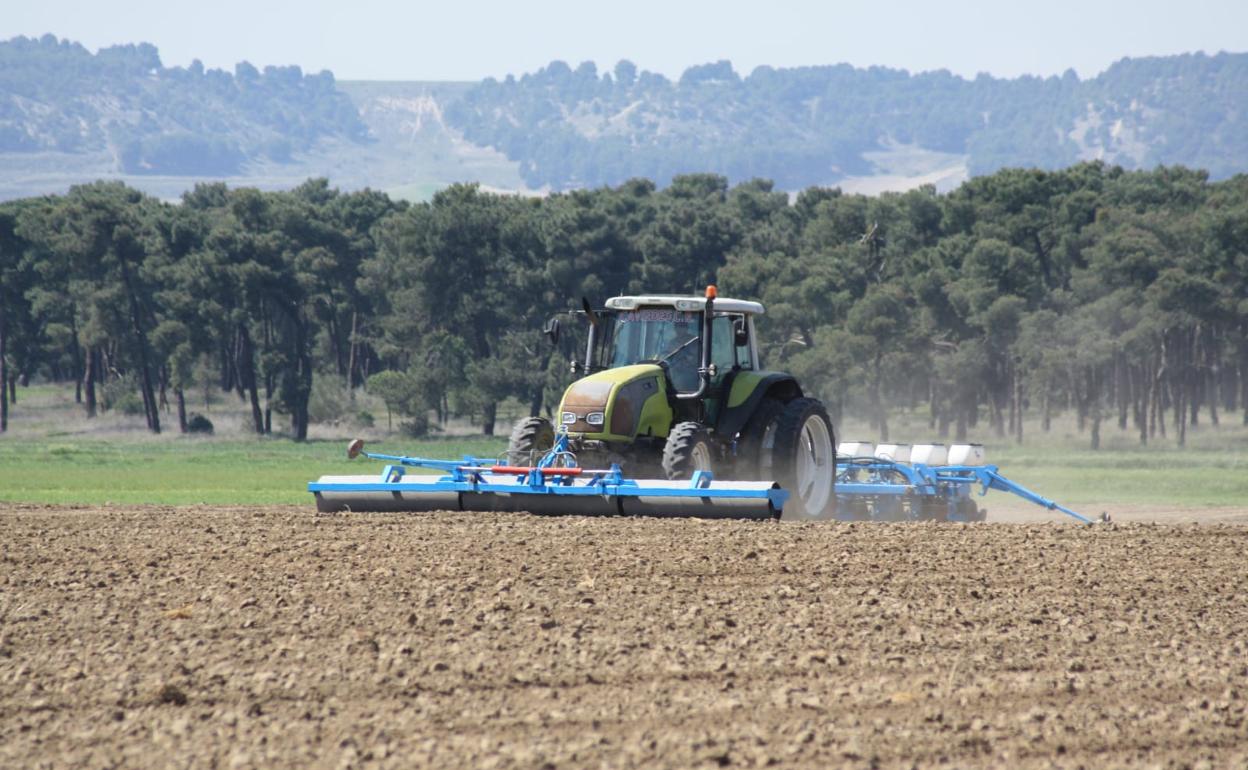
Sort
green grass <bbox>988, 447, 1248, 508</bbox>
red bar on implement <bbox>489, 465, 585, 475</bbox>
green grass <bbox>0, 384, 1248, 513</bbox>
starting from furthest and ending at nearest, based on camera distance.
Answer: green grass <bbox>988, 447, 1248, 508</bbox> < green grass <bbox>0, 384, 1248, 513</bbox> < red bar on implement <bbox>489, 465, 585, 475</bbox>

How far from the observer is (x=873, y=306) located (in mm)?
51500

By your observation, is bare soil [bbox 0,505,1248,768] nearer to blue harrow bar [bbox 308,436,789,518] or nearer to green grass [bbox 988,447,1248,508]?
blue harrow bar [bbox 308,436,789,518]

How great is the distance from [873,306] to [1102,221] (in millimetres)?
9623

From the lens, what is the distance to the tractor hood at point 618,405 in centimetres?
1405

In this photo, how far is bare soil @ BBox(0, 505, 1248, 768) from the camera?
6.29m

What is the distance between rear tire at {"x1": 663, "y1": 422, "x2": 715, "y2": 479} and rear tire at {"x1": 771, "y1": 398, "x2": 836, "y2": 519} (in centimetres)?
96

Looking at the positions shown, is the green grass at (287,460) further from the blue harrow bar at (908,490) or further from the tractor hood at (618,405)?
the tractor hood at (618,405)

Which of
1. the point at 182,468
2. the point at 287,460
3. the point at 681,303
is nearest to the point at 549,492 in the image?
the point at 681,303

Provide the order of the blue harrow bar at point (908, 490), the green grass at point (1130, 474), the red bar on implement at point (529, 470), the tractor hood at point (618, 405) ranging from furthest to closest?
1. the green grass at point (1130, 474)
2. the blue harrow bar at point (908, 490)
3. the tractor hood at point (618, 405)
4. the red bar on implement at point (529, 470)

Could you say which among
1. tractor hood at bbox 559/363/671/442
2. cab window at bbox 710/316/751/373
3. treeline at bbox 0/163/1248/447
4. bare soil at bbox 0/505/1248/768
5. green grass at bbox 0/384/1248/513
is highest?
treeline at bbox 0/163/1248/447

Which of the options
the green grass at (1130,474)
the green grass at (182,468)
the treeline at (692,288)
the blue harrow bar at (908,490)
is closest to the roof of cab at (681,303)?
the blue harrow bar at (908,490)

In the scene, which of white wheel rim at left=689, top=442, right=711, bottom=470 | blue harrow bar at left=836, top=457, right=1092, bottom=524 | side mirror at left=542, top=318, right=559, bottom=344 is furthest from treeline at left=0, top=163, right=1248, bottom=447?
white wheel rim at left=689, top=442, right=711, bottom=470

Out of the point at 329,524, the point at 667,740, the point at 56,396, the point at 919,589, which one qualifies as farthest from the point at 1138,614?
the point at 56,396

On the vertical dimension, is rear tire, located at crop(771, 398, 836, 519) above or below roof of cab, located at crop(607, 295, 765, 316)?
below
